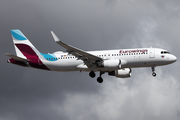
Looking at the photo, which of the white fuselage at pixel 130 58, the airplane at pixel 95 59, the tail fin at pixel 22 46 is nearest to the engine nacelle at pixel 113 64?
the airplane at pixel 95 59

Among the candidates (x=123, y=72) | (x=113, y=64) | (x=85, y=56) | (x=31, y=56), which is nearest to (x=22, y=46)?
(x=31, y=56)

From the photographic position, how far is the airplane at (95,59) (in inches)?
2504

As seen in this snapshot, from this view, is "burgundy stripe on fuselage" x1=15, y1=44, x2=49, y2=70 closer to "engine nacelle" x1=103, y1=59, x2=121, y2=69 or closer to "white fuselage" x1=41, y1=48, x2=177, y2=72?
"white fuselage" x1=41, y1=48, x2=177, y2=72

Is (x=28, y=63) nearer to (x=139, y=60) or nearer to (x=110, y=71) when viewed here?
(x=110, y=71)

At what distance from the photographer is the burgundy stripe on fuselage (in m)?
68.2

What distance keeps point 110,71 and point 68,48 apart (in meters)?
13.6

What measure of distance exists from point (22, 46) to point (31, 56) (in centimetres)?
346

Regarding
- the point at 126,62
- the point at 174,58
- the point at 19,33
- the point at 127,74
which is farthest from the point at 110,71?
the point at 19,33

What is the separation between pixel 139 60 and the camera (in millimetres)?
63500

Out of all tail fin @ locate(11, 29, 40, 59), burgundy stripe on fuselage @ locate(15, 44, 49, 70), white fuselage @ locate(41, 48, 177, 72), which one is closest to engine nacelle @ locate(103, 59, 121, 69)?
white fuselage @ locate(41, 48, 177, 72)

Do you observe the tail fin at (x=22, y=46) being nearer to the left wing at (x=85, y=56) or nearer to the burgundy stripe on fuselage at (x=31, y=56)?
the burgundy stripe on fuselage at (x=31, y=56)

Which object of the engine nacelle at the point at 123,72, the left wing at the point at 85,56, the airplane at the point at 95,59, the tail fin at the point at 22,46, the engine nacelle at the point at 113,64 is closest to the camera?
the left wing at the point at 85,56

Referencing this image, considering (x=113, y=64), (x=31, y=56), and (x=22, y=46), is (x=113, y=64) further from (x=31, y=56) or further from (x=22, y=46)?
(x=22, y=46)

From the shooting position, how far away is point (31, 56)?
6938 centimetres
